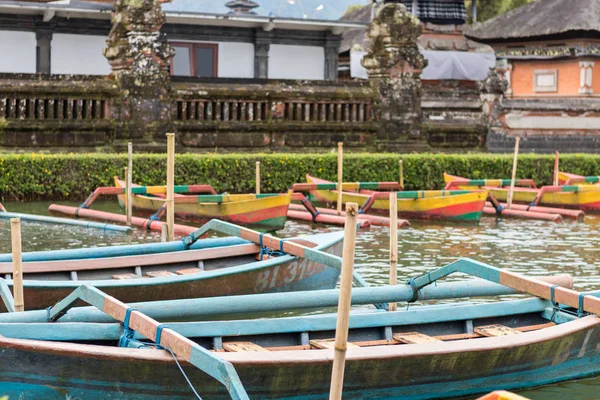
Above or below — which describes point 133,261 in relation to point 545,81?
below

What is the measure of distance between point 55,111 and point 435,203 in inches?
316

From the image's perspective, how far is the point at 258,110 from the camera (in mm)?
23125

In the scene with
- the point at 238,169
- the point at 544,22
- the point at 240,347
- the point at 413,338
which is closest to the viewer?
the point at 240,347

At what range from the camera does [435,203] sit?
59.7 feet

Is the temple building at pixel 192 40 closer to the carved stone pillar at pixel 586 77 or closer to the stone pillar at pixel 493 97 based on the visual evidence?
the stone pillar at pixel 493 97

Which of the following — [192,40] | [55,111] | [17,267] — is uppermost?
[192,40]

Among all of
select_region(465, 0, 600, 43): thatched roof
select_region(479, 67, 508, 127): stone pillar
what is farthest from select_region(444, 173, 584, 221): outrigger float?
select_region(465, 0, 600, 43): thatched roof

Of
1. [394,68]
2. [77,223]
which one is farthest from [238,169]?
[77,223]

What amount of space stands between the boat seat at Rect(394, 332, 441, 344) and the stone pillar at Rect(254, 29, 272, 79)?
2181cm

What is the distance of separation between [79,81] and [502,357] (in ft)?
50.5

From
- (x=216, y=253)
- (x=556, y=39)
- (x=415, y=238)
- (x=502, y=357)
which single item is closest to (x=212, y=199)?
(x=415, y=238)

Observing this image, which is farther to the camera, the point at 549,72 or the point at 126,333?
the point at 549,72

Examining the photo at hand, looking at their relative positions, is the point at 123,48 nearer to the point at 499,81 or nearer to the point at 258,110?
the point at 258,110

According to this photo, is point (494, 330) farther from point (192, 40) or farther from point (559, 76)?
point (559, 76)
